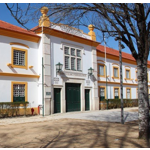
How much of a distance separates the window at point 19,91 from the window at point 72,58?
4.53 m

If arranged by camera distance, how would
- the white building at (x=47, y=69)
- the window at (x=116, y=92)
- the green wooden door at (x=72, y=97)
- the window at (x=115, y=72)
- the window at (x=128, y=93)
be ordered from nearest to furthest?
the white building at (x=47, y=69) → the green wooden door at (x=72, y=97) → the window at (x=116, y=92) → the window at (x=115, y=72) → the window at (x=128, y=93)

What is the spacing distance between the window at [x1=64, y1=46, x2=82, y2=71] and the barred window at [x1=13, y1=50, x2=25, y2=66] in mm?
4071

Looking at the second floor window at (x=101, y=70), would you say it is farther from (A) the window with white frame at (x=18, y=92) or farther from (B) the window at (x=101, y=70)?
(A) the window with white frame at (x=18, y=92)

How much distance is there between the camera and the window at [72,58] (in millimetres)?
19297

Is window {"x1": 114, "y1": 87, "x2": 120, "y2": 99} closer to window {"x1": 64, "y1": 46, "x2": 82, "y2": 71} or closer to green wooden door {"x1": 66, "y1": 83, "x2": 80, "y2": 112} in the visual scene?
green wooden door {"x1": 66, "y1": 83, "x2": 80, "y2": 112}

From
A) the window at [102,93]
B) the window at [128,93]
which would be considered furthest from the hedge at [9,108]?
the window at [128,93]

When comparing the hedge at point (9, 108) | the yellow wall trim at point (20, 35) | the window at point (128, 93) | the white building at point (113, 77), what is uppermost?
the yellow wall trim at point (20, 35)

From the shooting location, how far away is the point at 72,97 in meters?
19.5

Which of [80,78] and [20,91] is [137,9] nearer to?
[20,91]

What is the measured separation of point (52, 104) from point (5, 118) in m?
4.08

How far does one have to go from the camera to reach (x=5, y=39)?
15594mm

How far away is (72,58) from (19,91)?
6078 millimetres

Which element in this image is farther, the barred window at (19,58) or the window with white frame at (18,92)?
the barred window at (19,58)

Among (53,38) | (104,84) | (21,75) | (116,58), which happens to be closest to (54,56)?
(53,38)
